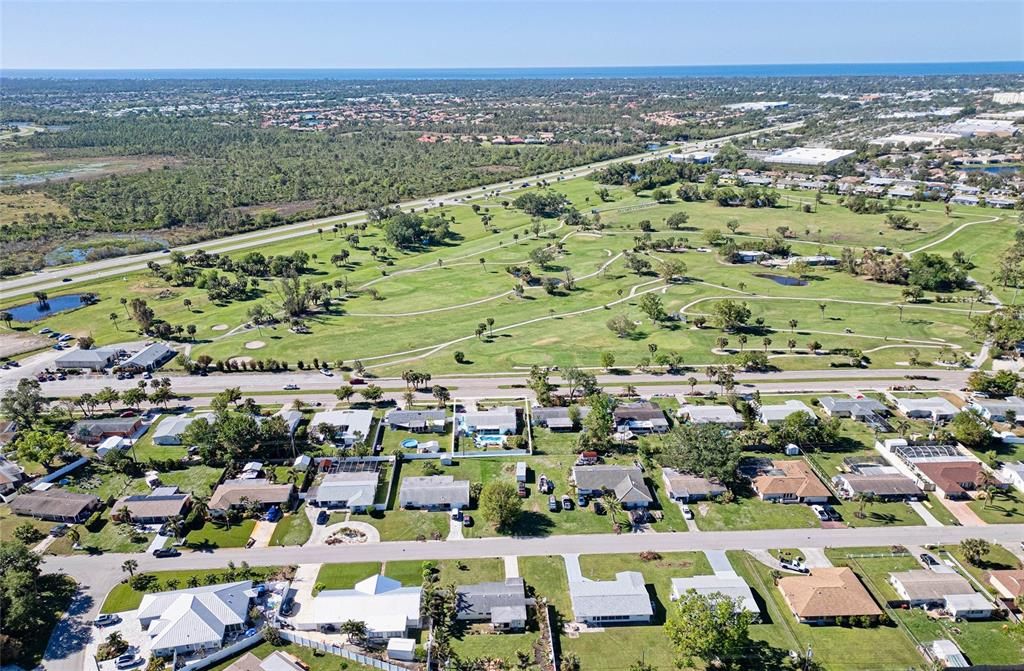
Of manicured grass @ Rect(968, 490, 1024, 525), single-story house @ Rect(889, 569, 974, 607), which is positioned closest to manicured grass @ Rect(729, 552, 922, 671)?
single-story house @ Rect(889, 569, 974, 607)

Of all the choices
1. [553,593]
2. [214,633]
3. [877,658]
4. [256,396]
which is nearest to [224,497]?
[214,633]

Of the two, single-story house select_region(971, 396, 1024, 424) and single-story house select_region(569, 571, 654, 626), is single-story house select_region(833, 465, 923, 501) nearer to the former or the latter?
single-story house select_region(971, 396, 1024, 424)

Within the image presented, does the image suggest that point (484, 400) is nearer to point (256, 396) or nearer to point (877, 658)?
point (256, 396)

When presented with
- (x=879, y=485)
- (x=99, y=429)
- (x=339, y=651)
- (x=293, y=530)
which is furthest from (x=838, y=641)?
(x=99, y=429)

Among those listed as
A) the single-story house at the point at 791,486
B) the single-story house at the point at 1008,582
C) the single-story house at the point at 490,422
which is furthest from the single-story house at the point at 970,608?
A: the single-story house at the point at 490,422

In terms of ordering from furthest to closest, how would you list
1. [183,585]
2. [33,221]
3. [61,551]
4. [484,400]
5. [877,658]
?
1. [33,221]
2. [484,400]
3. [61,551]
4. [183,585]
5. [877,658]

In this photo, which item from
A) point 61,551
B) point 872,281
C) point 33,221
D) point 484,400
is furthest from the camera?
point 33,221
